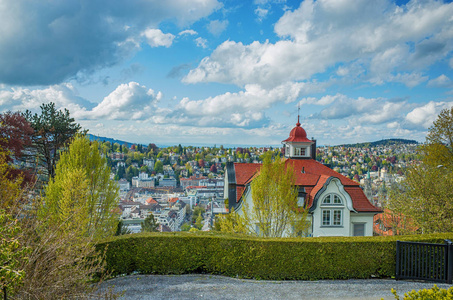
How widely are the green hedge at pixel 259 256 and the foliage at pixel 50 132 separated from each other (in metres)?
15.1

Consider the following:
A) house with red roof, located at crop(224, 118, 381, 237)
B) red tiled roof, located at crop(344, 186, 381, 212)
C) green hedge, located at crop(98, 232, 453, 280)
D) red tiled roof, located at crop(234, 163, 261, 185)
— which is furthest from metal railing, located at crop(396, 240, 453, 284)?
red tiled roof, located at crop(234, 163, 261, 185)

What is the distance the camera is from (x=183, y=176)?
197625 mm

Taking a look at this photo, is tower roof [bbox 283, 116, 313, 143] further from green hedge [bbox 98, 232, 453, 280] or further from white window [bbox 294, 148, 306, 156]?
green hedge [bbox 98, 232, 453, 280]

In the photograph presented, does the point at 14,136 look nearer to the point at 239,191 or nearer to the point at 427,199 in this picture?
the point at 239,191

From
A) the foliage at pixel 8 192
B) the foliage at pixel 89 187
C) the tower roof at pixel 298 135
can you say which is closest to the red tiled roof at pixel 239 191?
the tower roof at pixel 298 135

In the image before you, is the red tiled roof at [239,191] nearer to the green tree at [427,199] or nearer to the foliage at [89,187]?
the green tree at [427,199]

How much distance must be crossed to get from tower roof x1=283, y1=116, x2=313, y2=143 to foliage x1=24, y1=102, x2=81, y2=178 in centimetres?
1754

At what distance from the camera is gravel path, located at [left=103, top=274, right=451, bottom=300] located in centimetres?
834

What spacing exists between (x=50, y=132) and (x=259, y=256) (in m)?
19.6

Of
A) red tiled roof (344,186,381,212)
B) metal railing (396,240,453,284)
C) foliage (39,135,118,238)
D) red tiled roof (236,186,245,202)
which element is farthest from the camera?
red tiled roof (236,186,245,202)

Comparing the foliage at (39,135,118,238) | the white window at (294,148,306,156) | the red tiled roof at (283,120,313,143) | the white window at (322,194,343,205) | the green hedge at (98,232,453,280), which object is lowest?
the green hedge at (98,232,453,280)

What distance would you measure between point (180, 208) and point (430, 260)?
114405 millimetres

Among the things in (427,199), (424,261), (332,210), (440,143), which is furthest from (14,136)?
(440,143)

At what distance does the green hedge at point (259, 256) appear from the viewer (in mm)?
10016
